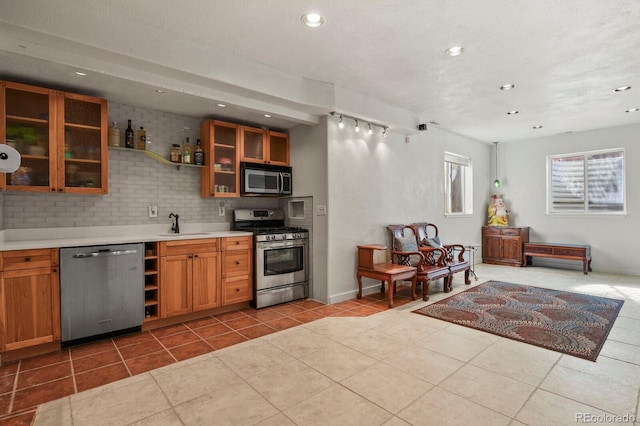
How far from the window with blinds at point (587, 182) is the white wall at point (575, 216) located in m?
0.15

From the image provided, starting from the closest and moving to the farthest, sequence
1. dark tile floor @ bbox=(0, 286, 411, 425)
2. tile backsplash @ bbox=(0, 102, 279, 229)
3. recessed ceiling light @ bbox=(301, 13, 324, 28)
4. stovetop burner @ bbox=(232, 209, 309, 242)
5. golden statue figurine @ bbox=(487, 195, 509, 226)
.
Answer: dark tile floor @ bbox=(0, 286, 411, 425), recessed ceiling light @ bbox=(301, 13, 324, 28), tile backsplash @ bbox=(0, 102, 279, 229), stovetop burner @ bbox=(232, 209, 309, 242), golden statue figurine @ bbox=(487, 195, 509, 226)

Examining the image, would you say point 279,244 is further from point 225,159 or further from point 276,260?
point 225,159

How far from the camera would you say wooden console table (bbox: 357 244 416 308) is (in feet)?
13.7

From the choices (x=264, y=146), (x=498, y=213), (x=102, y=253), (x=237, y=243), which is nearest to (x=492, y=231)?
(x=498, y=213)

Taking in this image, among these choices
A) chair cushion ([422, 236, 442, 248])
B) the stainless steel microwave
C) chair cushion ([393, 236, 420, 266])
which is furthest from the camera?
chair cushion ([422, 236, 442, 248])

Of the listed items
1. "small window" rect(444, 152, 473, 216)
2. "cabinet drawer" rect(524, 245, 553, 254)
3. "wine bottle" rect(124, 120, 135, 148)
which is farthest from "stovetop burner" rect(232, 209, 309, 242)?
"cabinet drawer" rect(524, 245, 553, 254)

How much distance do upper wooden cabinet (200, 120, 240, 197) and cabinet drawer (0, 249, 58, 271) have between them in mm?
1771

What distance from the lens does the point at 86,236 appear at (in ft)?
11.7

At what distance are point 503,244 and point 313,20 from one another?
6533 mm

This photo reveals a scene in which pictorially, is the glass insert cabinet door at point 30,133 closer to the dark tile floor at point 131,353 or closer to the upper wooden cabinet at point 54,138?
the upper wooden cabinet at point 54,138

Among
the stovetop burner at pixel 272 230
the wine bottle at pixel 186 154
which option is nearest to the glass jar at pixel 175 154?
the wine bottle at pixel 186 154

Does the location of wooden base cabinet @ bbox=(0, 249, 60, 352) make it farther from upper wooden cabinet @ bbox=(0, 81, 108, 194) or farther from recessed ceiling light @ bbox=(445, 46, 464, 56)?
recessed ceiling light @ bbox=(445, 46, 464, 56)

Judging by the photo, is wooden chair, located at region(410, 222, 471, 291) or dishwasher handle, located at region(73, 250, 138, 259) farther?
wooden chair, located at region(410, 222, 471, 291)

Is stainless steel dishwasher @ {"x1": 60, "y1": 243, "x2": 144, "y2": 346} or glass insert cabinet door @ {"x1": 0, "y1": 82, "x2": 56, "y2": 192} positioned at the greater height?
glass insert cabinet door @ {"x1": 0, "y1": 82, "x2": 56, "y2": 192}
